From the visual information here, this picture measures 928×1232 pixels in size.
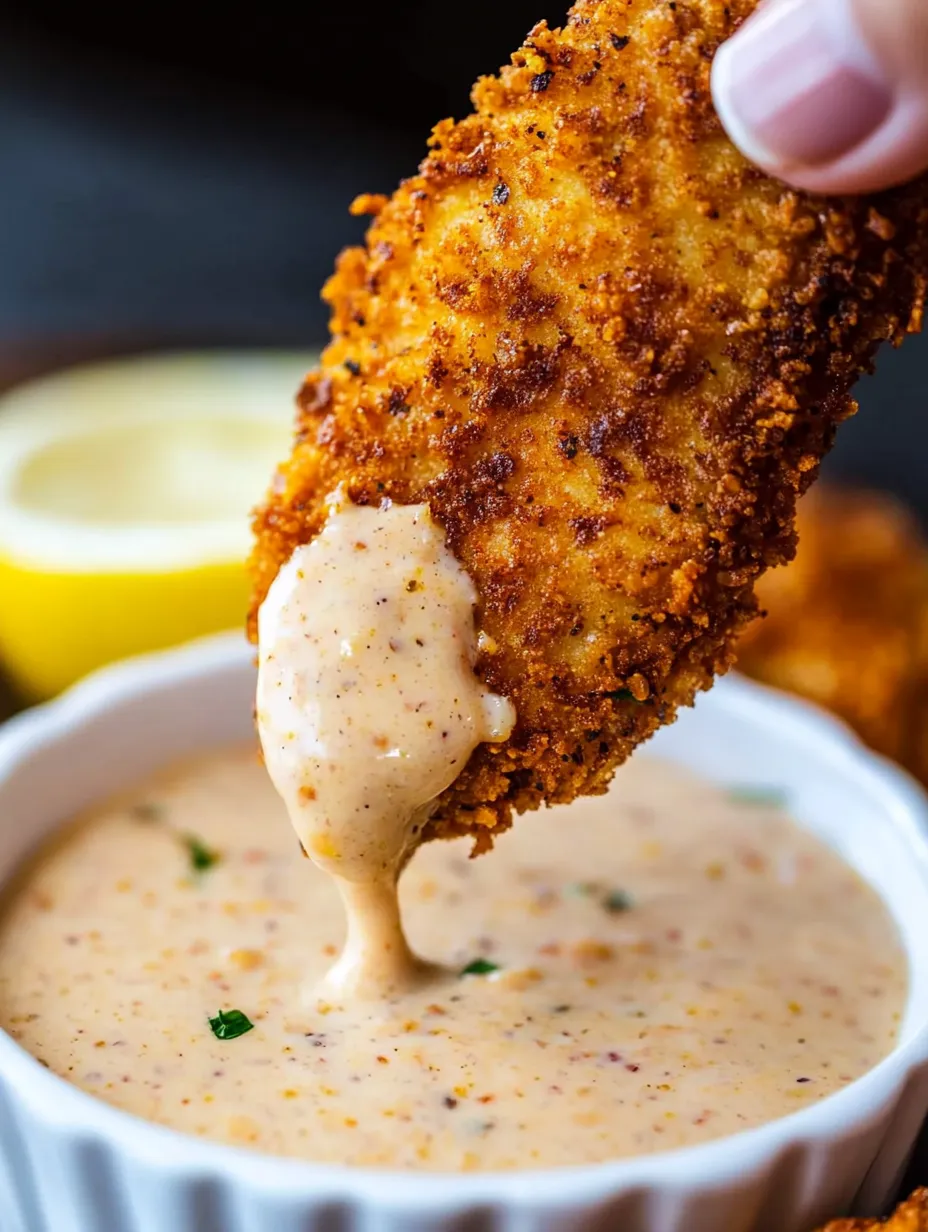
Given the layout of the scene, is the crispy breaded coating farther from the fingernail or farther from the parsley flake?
the fingernail

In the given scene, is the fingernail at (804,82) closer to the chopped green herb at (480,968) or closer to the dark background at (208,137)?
the chopped green herb at (480,968)

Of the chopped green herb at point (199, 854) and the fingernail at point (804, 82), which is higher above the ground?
the fingernail at point (804, 82)

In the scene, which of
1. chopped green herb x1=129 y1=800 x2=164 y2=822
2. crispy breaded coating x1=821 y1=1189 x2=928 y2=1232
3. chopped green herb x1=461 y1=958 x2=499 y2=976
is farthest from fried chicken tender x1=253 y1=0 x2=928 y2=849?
chopped green herb x1=129 y1=800 x2=164 y2=822

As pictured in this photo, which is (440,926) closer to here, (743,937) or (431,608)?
(743,937)

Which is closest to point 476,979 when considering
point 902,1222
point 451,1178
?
point 451,1178

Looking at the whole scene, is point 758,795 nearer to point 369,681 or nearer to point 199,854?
point 199,854

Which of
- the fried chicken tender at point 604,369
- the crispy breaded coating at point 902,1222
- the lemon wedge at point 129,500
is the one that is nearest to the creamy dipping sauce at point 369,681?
the fried chicken tender at point 604,369
